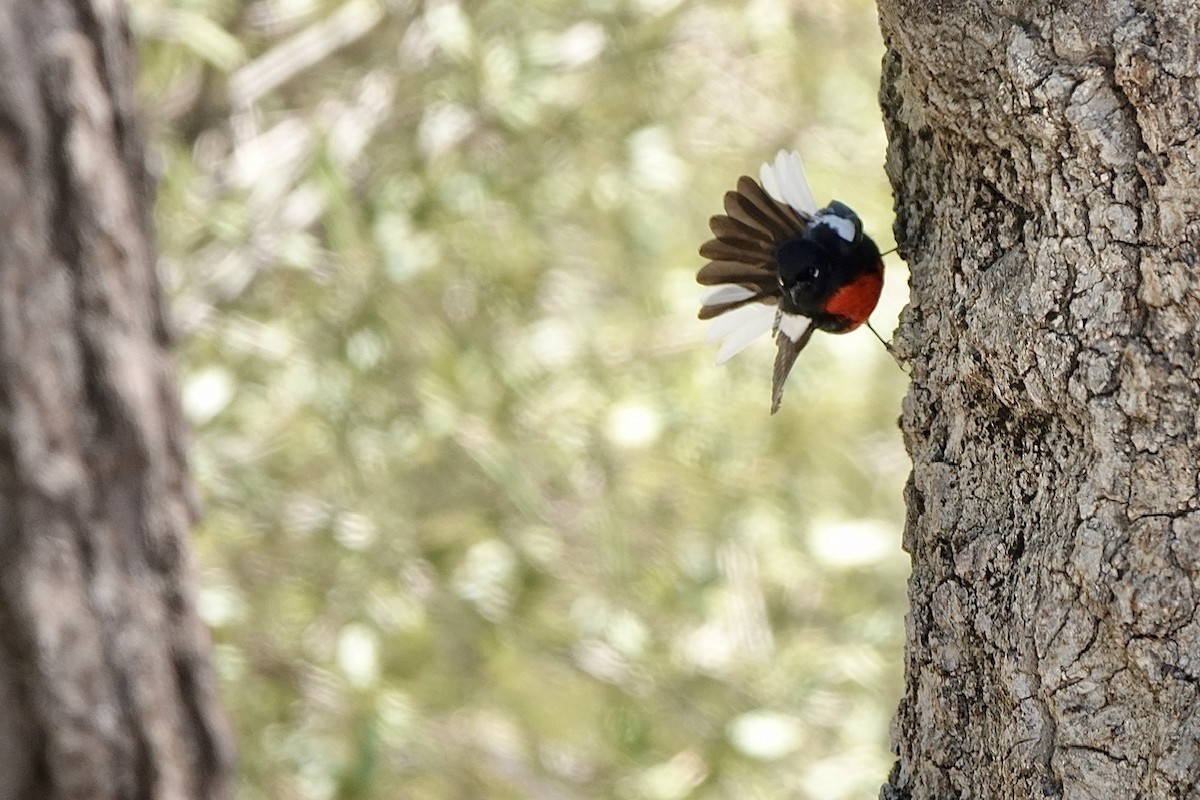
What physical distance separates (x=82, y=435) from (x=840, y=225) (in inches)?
54.6

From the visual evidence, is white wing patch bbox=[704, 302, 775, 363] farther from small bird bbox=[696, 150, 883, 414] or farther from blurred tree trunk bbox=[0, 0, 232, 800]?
blurred tree trunk bbox=[0, 0, 232, 800]

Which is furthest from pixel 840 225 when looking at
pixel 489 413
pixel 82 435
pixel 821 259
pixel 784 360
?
pixel 489 413

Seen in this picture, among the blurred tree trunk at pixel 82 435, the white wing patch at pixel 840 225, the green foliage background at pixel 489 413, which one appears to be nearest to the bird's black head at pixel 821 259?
the white wing patch at pixel 840 225

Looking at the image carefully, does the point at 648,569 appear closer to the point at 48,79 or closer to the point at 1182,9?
the point at 48,79

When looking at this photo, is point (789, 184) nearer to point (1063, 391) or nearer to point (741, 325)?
point (741, 325)

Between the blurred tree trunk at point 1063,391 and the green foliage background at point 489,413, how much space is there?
191 cm

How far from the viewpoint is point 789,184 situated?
50.8 inches

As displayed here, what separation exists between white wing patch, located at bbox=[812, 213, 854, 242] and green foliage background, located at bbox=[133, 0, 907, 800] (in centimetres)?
172

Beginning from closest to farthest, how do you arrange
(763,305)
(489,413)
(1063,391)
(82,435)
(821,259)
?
(1063,391)
(821,259)
(763,305)
(82,435)
(489,413)

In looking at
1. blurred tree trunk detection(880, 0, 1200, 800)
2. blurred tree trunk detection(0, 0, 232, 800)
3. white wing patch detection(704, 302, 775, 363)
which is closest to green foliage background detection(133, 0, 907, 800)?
blurred tree trunk detection(0, 0, 232, 800)

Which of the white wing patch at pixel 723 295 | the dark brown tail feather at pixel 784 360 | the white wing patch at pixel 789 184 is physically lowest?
the dark brown tail feather at pixel 784 360

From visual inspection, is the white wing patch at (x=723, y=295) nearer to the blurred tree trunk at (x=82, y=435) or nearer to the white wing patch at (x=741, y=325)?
the white wing patch at (x=741, y=325)

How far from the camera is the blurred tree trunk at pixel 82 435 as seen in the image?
2.06 metres

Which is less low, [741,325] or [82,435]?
[82,435]
